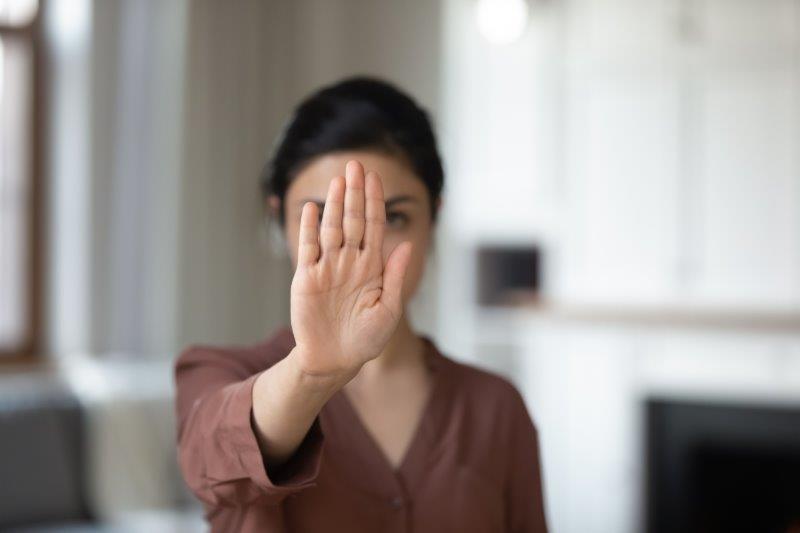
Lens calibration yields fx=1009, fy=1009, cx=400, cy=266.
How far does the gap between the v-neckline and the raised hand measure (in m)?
0.21

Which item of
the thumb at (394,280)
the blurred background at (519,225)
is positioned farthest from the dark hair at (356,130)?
the blurred background at (519,225)

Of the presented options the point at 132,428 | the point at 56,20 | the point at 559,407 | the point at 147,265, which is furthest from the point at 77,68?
the point at 559,407

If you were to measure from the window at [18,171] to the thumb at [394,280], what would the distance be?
9.17 ft

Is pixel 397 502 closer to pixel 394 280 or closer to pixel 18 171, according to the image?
pixel 394 280

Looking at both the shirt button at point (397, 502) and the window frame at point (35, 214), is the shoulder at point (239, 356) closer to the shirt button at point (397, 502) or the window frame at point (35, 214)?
the shirt button at point (397, 502)

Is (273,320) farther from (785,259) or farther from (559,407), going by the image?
(785,259)

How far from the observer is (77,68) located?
129 inches

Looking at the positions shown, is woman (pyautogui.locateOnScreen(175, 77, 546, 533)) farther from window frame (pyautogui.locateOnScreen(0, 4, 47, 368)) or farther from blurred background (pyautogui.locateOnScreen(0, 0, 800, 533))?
window frame (pyautogui.locateOnScreen(0, 4, 47, 368))

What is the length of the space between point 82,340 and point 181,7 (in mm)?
1149

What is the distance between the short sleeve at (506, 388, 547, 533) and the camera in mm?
1014

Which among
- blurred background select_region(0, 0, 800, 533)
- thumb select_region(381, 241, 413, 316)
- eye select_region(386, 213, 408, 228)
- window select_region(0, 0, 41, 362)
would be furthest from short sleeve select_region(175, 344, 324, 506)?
window select_region(0, 0, 41, 362)

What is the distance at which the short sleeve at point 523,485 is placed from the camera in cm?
101

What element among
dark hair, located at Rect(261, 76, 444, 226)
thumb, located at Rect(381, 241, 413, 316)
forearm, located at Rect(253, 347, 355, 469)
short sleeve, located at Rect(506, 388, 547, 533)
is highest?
dark hair, located at Rect(261, 76, 444, 226)

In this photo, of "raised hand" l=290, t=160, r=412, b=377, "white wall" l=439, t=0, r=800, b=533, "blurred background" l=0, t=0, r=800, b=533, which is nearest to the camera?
"raised hand" l=290, t=160, r=412, b=377
